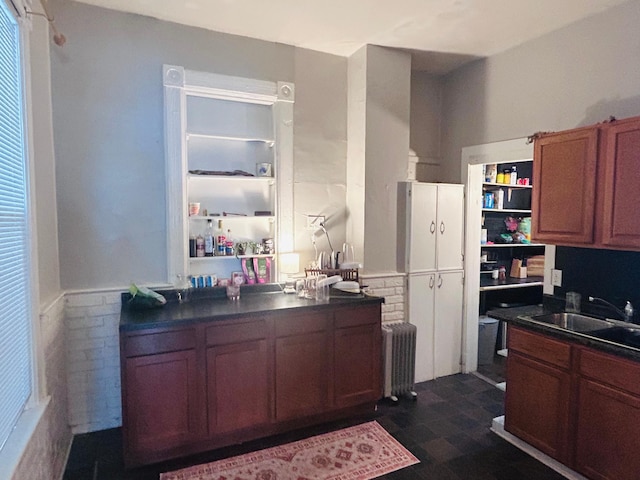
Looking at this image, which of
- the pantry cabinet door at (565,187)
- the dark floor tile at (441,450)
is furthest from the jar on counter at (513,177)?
the dark floor tile at (441,450)

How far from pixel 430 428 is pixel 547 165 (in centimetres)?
207

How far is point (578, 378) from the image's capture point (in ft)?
7.46

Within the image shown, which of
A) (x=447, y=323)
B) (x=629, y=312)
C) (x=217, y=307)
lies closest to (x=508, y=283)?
(x=447, y=323)

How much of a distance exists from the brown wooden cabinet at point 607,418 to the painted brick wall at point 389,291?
5.18 feet

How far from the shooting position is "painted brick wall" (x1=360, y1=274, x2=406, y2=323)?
11.5 ft

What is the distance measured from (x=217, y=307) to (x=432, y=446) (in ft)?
5.80

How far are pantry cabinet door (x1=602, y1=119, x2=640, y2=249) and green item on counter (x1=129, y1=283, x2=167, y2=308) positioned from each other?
9.51ft

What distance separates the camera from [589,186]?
2.42 metres

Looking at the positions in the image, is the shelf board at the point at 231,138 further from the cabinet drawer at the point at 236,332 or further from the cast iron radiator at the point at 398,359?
the cast iron radiator at the point at 398,359

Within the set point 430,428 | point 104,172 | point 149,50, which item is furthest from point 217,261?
point 430,428

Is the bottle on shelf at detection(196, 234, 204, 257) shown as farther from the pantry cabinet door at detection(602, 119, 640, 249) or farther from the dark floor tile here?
the pantry cabinet door at detection(602, 119, 640, 249)

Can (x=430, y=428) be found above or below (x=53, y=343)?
below

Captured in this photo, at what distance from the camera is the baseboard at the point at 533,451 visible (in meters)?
2.37

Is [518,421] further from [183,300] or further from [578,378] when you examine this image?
[183,300]
